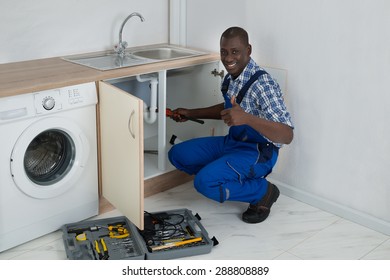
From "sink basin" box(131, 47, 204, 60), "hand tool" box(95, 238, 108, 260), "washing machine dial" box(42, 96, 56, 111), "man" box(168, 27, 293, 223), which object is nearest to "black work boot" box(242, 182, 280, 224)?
"man" box(168, 27, 293, 223)

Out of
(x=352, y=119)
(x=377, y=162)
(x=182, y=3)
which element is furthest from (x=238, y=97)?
(x=182, y=3)

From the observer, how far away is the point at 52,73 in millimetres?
2762

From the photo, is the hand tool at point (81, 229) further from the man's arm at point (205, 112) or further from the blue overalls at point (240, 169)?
the man's arm at point (205, 112)

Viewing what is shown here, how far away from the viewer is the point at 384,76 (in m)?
2.68

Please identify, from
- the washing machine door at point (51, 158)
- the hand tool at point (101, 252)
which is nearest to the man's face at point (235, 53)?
the washing machine door at point (51, 158)

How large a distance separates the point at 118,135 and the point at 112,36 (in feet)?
3.37

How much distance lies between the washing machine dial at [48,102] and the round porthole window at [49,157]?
0.57ft

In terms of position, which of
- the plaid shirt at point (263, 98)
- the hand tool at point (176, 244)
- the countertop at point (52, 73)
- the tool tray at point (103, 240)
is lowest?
the tool tray at point (103, 240)

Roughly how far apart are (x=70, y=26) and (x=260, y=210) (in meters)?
1.53

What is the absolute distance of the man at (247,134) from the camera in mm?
2750

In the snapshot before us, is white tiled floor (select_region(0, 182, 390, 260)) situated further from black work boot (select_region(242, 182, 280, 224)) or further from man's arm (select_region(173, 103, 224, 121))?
man's arm (select_region(173, 103, 224, 121))

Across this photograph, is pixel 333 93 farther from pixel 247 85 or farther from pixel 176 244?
pixel 176 244

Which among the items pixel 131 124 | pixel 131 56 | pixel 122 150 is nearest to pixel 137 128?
pixel 131 124

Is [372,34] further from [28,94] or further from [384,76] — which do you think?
[28,94]
